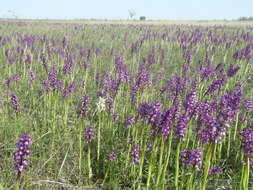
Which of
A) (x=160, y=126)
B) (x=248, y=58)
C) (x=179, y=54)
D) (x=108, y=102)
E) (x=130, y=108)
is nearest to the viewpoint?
(x=160, y=126)

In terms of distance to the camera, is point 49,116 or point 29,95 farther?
point 29,95

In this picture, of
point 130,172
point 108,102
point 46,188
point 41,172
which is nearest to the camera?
point 46,188

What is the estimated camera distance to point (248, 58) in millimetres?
7473

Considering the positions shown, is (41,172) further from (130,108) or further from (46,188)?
(130,108)

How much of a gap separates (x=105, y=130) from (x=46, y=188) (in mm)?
1542

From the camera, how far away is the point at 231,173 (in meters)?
3.47

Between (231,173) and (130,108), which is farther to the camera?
(130,108)

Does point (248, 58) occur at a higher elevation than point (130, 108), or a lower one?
higher

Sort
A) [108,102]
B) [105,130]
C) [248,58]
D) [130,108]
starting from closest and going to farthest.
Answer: [108,102] → [105,130] → [130,108] → [248,58]

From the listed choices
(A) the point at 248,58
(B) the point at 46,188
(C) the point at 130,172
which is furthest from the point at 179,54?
(B) the point at 46,188

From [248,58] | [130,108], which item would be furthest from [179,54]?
[130,108]

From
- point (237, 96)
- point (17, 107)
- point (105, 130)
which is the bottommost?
point (105, 130)

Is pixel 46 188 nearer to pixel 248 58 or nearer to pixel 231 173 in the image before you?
pixel 231 173

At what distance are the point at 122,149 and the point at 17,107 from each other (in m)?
1.52
